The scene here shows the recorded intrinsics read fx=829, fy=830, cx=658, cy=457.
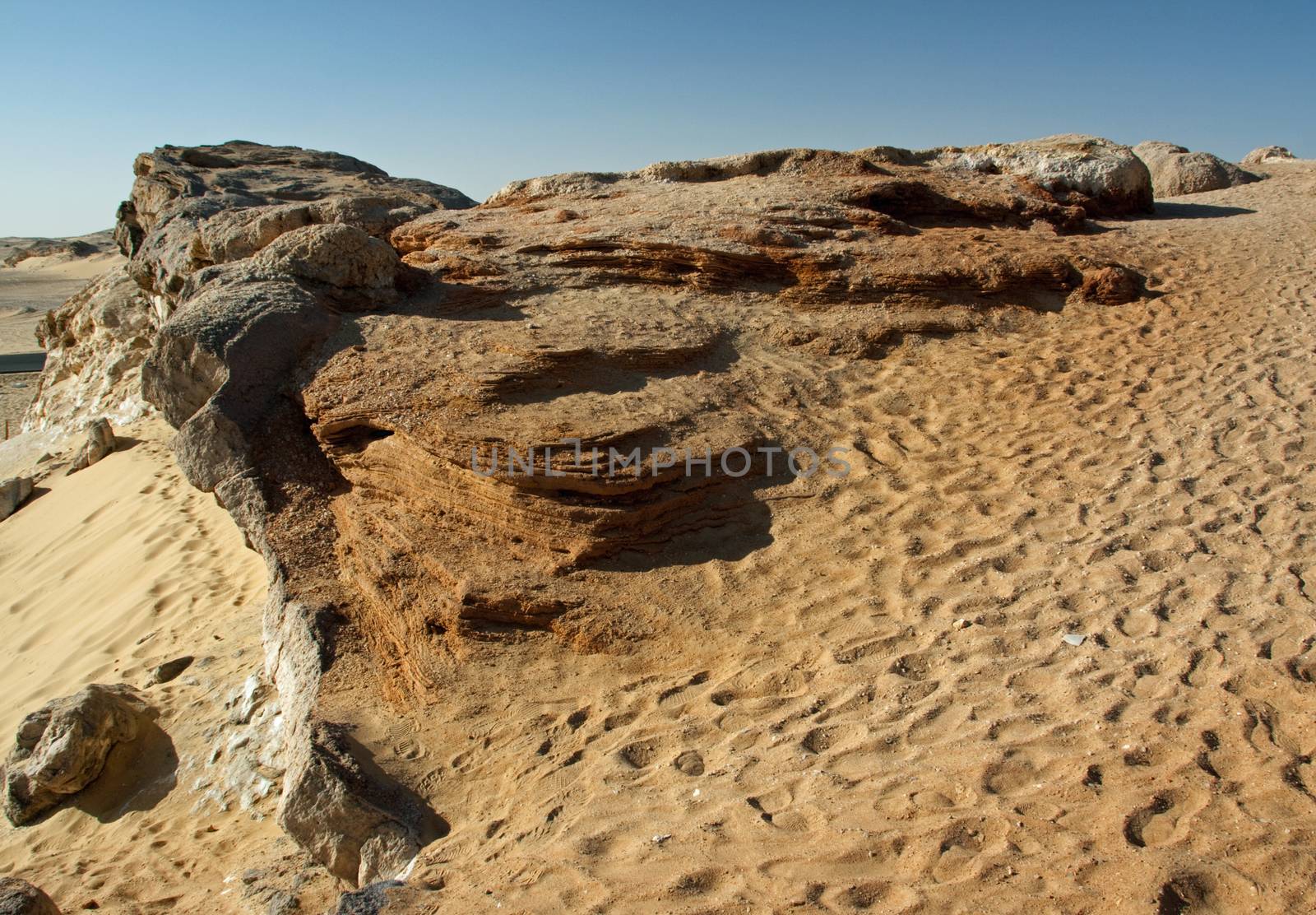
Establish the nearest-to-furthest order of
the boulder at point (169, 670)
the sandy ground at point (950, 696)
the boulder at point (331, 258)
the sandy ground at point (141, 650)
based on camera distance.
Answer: the sandy ground at point (950, 696) < the sandy ground at point (141, 650) < the boulder at point (169, 670) < the boulder at point (331, 258)

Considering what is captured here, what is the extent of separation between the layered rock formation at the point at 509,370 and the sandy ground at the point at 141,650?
22.0 inches

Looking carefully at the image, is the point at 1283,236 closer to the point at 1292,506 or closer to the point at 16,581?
the point at 1292,506

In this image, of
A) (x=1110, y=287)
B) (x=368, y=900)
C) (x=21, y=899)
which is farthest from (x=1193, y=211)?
(x=21, y=899)

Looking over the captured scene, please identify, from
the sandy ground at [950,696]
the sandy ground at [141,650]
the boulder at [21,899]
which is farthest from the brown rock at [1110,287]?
the boulder at [21,899]

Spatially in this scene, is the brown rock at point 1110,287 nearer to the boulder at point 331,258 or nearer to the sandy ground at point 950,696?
the sandy ground at point 950,696

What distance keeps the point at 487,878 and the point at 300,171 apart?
33.1ft

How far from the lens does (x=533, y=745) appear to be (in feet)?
11.3

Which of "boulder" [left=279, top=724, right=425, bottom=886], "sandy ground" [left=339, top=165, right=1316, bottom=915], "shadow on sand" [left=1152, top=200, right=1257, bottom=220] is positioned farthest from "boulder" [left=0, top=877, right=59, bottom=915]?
"shadow on sand" [left=1152, top=200, right=1257, bottom=220]

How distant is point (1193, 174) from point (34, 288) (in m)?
40.0

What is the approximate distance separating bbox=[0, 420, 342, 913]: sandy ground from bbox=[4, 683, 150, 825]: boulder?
0.36ft

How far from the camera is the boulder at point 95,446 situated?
898cm

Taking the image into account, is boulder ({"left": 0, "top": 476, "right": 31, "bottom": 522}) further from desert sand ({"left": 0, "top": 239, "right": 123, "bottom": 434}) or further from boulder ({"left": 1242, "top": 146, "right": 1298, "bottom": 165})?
boulder ({"left": 1242, "top": 146, "right": 1298, "bottom": 165})

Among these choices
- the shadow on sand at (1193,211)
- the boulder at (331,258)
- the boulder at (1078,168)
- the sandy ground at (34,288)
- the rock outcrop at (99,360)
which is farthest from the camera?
the sandy ground at (34,288)

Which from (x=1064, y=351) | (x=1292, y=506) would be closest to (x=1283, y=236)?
(x=1064, y=351)
